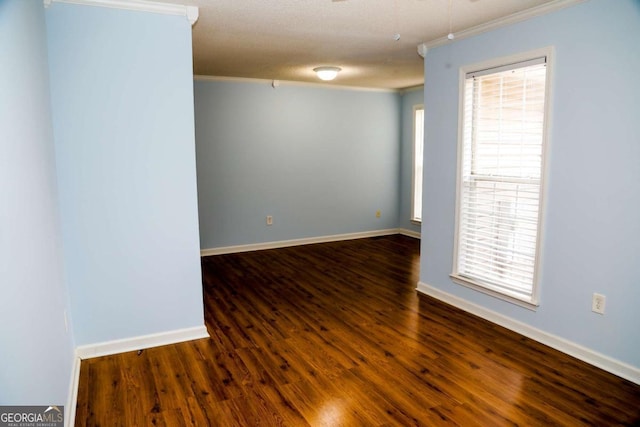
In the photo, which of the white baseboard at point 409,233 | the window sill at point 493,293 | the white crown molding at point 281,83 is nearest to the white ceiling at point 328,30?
the white crown molding at point 281,83

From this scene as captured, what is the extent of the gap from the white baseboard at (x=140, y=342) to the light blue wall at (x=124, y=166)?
37 mm

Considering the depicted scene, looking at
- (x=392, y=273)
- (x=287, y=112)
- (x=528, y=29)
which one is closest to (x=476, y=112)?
(x=528, y=29)

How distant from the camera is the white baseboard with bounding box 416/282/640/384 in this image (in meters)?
A: 2.64

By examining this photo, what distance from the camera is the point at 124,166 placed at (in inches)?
115

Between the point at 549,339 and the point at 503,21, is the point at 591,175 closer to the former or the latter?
the point at 549,339

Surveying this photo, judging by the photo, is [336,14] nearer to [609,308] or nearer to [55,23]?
[55,23]

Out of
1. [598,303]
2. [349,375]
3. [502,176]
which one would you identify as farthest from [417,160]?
[349,375]

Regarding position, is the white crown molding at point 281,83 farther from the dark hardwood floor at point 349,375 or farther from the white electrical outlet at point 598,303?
the white electrical outlet at point 598,303

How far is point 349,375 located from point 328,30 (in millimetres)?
2601

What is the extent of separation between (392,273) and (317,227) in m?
1.89

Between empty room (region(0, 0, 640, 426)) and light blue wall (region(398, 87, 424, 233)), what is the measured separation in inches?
104

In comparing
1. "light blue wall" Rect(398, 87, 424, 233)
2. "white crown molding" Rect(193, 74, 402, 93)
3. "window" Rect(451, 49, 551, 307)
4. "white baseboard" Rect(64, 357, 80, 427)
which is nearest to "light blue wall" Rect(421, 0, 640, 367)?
"window" Rect(451, 49, 551, 307)

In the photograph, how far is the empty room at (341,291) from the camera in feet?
7.44

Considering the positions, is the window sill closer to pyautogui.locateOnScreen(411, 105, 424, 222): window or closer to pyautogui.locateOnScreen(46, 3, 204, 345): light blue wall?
pyautogui.locateOnScreen(46, 3, 204, 345): light blue wall
